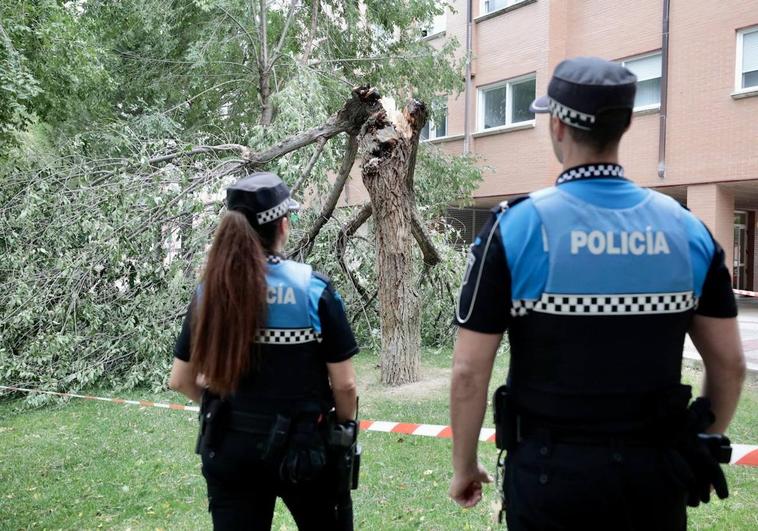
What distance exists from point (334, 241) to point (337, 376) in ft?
24.4

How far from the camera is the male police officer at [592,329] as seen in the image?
1.68 m

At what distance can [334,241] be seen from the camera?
32.1 feet

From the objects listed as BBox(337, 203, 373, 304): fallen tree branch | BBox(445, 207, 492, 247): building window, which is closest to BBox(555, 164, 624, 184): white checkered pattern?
BBox(337, 203, 373, 304): fallen tree branch

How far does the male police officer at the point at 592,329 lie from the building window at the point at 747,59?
510 inches

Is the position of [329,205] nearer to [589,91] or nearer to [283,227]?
[283,227]

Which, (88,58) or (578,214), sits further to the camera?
(88,58)

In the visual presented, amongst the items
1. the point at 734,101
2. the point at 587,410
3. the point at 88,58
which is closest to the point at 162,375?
the point at 88,58

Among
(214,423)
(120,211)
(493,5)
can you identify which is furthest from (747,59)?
(214,423)

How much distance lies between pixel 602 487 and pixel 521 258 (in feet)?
1.94

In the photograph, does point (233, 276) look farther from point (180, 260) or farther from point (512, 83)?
point (512, 83)

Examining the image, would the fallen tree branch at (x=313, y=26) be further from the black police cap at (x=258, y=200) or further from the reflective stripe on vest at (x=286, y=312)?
the reflective stripe on vest at (x=286, y=312)

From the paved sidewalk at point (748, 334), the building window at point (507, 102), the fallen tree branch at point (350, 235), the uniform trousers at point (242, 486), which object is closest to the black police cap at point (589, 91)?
the uniform trousers at point (242, 486)

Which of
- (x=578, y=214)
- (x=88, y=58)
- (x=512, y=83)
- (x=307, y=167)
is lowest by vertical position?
(x=578, y=214)

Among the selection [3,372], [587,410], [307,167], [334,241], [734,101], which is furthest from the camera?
[734,101]
